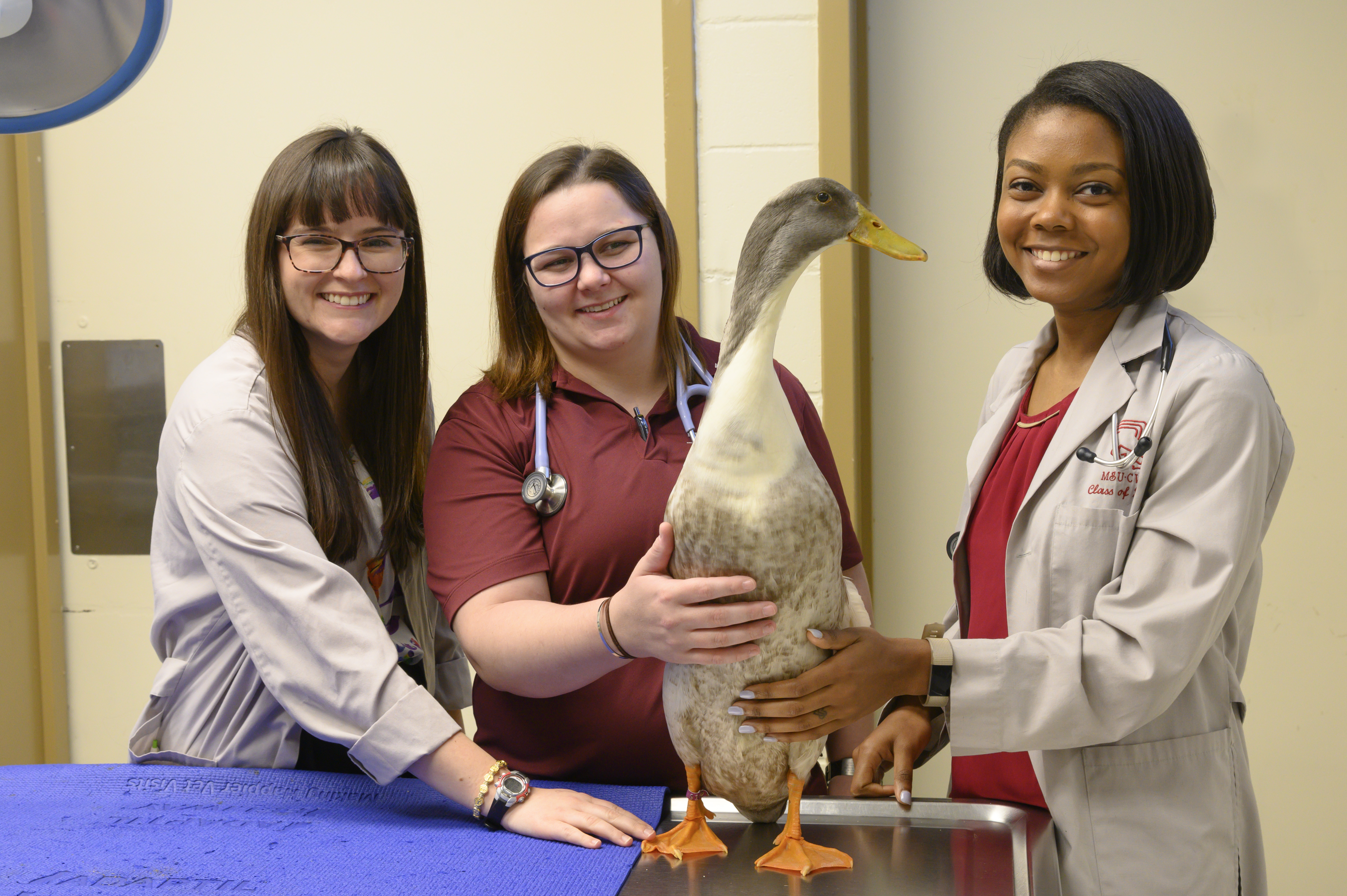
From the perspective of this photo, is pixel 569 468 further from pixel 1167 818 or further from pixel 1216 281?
pixel 1216 281

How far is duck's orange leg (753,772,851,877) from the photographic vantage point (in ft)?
3.50

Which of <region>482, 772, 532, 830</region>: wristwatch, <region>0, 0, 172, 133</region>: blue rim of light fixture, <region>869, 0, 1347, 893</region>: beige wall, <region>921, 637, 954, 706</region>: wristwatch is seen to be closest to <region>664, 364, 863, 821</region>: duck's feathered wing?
<region>921, 637, 954, 706</region>: wristwatch

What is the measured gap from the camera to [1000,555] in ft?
4.18

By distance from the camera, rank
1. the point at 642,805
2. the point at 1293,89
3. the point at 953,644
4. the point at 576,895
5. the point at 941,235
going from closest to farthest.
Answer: the point at 576,895 < the point at 953,644 < the point at 642,805 < the point at 1293,89 < the point at 941,235

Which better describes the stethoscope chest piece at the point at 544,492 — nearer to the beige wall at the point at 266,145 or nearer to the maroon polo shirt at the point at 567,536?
the maroon polo shirt at the point at 567,536

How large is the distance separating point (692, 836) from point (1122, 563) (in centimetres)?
61

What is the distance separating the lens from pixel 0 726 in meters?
2.50

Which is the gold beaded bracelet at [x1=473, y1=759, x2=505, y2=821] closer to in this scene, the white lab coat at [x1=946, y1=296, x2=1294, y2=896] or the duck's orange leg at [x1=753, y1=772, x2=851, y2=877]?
the duck's orange leg at [x1=753, y1=772, x2=851, y2=877]

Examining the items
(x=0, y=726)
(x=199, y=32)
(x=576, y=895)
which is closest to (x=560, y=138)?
(x=199, y=32)

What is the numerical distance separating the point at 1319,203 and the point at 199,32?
2811 millimetres

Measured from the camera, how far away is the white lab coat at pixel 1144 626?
1036 mm

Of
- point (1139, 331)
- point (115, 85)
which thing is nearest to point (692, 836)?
point (1139, 331)

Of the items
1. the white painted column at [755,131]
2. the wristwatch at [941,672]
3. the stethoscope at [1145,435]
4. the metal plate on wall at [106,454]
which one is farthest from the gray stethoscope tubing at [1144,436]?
the metal plate on wall at [106,454]

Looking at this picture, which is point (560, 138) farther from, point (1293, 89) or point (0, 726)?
point (0, 726)
